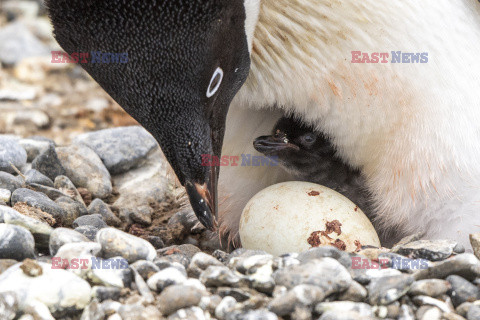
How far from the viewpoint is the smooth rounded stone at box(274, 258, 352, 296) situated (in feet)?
3.97

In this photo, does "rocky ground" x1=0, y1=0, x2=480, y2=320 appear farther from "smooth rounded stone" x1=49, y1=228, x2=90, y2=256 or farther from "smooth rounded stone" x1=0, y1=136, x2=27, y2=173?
"smooth rounded stone" x1=0, y1=136, x2=27, y2=173

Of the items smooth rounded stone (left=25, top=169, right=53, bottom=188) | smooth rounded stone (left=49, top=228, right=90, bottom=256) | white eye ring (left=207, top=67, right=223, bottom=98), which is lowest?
smooth rounded stone (left=25, top=169, right=53, bottom=188)

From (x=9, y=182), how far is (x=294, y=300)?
Result: 98cm

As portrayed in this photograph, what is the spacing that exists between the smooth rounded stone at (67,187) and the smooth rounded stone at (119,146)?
1.10 feet

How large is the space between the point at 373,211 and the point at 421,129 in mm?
289

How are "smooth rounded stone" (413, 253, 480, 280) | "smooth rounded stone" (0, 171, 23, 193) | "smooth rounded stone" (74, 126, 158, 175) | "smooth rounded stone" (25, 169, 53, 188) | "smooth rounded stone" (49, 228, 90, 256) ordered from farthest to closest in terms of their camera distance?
"smooth rounded stone" (74, 126, 158, 175)
"smooth rounded stone" (25, 169, 53, 188)
"smooth rounded stone" (0, 171, 23, 193)
"smooth rounded stone" (49, 228, 90, 256)
"smooth rounded stone" (413, 253, 480, 280)

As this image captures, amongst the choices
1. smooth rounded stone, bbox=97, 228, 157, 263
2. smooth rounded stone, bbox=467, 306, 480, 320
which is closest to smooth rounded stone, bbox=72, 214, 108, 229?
smooth rounded stone, bbox=97, 228, 157, 263

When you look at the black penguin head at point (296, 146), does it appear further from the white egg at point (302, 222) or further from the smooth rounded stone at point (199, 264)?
the smooth rounded stone at point (199, 264)

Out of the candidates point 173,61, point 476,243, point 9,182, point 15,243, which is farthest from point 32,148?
point 476,243

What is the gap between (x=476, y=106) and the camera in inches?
62.9

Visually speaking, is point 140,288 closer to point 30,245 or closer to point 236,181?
point 30,245

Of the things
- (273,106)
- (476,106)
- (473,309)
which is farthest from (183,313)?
(476,106)

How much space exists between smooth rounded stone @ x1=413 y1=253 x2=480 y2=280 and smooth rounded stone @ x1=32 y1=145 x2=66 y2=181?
1202mm

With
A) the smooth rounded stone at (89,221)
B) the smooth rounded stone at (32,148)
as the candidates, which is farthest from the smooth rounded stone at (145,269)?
the smooth rounded stone at (32,148)
